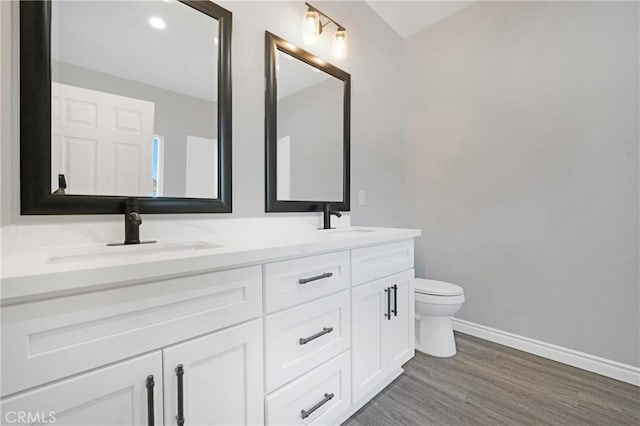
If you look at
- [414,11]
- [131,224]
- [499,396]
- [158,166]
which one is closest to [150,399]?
[131,224]

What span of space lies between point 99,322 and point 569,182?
248cm

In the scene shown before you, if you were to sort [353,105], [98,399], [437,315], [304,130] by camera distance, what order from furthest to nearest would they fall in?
[353,105]
[437,315]
[304,130]
[98,399]

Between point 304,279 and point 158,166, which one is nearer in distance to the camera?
point 304,279

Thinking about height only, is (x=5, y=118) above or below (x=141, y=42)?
below

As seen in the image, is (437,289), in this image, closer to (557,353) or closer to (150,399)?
(557,353)

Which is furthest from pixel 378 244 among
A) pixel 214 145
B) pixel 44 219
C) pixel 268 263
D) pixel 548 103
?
pixel 548 103

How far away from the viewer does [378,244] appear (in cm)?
147

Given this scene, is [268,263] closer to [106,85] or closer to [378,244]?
[378,244]

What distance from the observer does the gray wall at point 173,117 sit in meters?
1.13

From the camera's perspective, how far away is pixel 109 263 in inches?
27.0

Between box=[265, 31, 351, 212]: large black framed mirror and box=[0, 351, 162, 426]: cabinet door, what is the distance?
0.99 m

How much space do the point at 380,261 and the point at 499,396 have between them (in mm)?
991

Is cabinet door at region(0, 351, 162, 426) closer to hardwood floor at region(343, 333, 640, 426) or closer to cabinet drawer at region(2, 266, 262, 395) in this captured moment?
cabinet drawer at region(2, 266, 262, 395)

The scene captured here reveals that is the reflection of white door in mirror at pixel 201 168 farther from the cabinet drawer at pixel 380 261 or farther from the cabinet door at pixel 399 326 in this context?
the cabinet door at pixel 399 326
